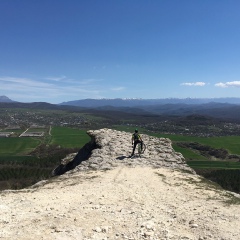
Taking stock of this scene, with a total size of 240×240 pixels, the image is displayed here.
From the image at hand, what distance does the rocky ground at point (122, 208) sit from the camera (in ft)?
33.7

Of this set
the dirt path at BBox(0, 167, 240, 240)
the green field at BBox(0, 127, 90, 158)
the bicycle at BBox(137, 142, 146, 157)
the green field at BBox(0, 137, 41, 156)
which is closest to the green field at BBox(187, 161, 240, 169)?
the green field at BBox(0, 127, 90, 158)

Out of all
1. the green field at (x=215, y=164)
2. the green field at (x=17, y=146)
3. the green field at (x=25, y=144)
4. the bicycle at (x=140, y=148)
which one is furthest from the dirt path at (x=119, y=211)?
the green field at (x=17, y=146)

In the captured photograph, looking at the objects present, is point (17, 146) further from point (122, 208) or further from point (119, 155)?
point (122, 208)

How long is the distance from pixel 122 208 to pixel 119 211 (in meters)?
0.43

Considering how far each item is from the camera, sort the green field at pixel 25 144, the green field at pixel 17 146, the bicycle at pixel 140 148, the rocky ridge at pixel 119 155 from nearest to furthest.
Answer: the rocky ridge at pixel 119 155 → the bicycle at pixel 140 148 → the green field at pixel 17 146 → the green field at pixel 25 144

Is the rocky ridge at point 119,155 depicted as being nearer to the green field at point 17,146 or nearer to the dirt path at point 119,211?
the dirt path at point 119,211

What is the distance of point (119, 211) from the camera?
12586mm

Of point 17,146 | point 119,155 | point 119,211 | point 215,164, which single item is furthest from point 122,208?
point 17,146

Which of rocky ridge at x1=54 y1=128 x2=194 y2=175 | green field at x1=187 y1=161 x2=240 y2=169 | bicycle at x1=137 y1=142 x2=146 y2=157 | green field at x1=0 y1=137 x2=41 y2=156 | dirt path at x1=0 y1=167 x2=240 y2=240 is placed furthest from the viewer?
green field at x1=0 y1=137 x2=41 y2=156

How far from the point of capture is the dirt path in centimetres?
1025

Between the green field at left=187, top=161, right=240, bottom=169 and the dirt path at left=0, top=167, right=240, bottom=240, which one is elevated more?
the dirt path at left=0, top=167, right=240, bottom=240

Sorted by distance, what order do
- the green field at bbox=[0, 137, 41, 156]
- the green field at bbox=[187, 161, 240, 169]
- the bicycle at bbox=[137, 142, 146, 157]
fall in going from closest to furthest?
the bicycle at bbox=[137, 142, 146, 157] → the green field at bbox=[187, 161, 240, 169] → the green field at bbox=[0, 137, 41, 156]

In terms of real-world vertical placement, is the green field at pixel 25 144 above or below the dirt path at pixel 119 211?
below

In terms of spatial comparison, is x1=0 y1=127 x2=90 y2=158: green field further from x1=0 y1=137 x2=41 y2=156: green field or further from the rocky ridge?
the rocky ridge
